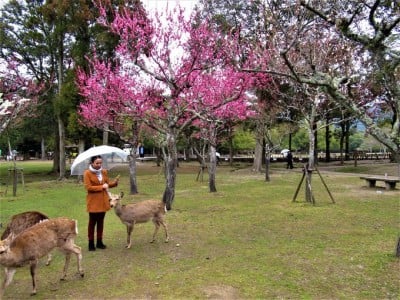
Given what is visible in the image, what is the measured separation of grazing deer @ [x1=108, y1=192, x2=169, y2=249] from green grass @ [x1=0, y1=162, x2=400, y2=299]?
0.48 meters

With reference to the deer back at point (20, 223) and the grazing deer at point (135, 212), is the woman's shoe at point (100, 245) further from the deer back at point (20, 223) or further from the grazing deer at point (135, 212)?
the deer back at point (20, 223)

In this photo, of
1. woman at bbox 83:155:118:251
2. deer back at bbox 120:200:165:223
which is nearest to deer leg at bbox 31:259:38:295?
woman at bbox 83:155:118:251

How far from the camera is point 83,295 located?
5.09 m

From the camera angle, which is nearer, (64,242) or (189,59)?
(64,242)

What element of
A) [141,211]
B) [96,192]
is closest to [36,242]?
[96,192]

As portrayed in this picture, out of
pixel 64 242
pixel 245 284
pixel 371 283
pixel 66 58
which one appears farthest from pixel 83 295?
pixel 66 58

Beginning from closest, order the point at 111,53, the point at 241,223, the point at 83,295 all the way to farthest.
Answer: the point at 83,295 < the point at 241,223 < the point at 111,53

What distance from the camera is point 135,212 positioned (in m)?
7.39

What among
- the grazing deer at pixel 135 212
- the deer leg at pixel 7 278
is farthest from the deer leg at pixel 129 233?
the deer leg at pixel 7 278

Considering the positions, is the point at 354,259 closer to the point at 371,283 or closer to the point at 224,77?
the point at 371,283

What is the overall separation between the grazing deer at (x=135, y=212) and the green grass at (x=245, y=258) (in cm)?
48

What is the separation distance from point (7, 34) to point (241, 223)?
984 inches

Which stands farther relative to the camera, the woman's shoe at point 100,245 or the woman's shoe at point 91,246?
the woman's shoe at point 100,245

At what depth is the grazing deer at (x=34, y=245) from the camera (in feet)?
15.6
